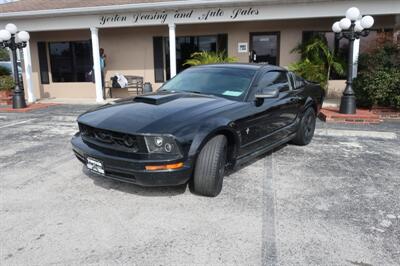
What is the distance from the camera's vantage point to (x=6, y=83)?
42.1 ft

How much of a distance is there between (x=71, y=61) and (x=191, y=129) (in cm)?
1204

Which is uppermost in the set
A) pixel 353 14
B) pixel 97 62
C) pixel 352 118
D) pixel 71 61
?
pixel 353 14

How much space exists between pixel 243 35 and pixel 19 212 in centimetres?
1033

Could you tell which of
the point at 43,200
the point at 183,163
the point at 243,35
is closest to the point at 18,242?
the point at 43,200

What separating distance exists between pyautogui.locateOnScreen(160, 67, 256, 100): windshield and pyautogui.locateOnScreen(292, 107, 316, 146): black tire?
5.43 feet

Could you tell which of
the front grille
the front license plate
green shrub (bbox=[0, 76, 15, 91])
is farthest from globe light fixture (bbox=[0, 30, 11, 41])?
the front license plate

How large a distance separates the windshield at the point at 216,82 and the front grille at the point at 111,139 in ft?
4.76

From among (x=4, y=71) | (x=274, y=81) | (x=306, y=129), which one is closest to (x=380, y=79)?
(x=306, y=129)

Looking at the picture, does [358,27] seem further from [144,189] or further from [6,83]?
[6,83]

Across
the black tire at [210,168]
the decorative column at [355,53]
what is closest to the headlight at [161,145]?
the black tire at [210,168]

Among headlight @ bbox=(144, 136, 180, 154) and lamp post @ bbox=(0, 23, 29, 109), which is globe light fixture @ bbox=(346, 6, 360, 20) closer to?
headlight @ bbox=(144, 136, 180, 154)

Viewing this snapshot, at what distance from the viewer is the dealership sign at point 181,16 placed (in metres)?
10.4

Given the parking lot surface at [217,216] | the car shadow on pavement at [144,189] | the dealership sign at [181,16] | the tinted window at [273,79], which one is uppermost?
the dealership sign at [181,16]

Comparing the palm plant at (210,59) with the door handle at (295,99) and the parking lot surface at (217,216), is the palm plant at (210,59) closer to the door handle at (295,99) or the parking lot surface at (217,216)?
the door handle at (295,99)
